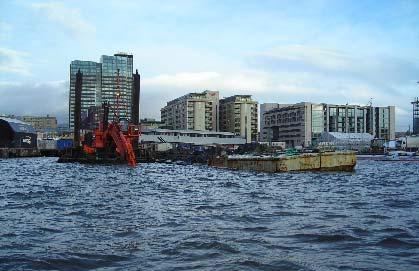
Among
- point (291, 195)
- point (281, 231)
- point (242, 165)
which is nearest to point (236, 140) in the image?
point (242, 165)

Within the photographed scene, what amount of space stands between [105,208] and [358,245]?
11.8 m

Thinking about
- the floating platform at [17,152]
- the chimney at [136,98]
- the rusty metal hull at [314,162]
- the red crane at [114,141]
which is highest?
the chimney at [136,98]

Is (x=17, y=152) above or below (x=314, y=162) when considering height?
below

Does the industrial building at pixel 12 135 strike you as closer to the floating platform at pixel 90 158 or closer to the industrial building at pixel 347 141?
the floating platform at pixel 90 158

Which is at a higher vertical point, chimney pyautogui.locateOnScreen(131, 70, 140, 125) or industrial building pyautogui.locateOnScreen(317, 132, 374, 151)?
chimney pyautogui.locateOnScreen(131, 70, 140, 125)

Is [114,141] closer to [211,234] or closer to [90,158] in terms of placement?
[90,158]

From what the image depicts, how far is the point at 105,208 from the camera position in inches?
810

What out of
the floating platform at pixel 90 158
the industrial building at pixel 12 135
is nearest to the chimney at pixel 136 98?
the floating platform at pixel 90 158

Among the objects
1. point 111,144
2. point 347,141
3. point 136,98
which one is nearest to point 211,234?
point 111,144

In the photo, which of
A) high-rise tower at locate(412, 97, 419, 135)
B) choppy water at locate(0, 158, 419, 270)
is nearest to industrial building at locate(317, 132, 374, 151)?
high-rise tower at locate(412, 97, 419, 135)

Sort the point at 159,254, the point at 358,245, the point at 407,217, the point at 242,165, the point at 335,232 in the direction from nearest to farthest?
1. the point at 159,254
2. the point at 358,245
3. the point at 335,232
4. the point at 407,217
5. the point at 242,165

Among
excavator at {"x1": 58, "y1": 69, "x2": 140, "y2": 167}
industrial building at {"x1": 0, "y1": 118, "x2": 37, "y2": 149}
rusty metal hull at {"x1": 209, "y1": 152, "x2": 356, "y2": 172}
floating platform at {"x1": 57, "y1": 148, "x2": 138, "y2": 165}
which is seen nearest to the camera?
rusty metal hull at {"x1": 209, "y1": 152, "x2": 356, "y2": 172}

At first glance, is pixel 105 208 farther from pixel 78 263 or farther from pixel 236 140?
pixel 236 140

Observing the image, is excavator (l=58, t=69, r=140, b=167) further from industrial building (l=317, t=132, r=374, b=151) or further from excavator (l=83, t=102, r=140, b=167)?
industrial building (l=317, t=132, r=374, b=151)
